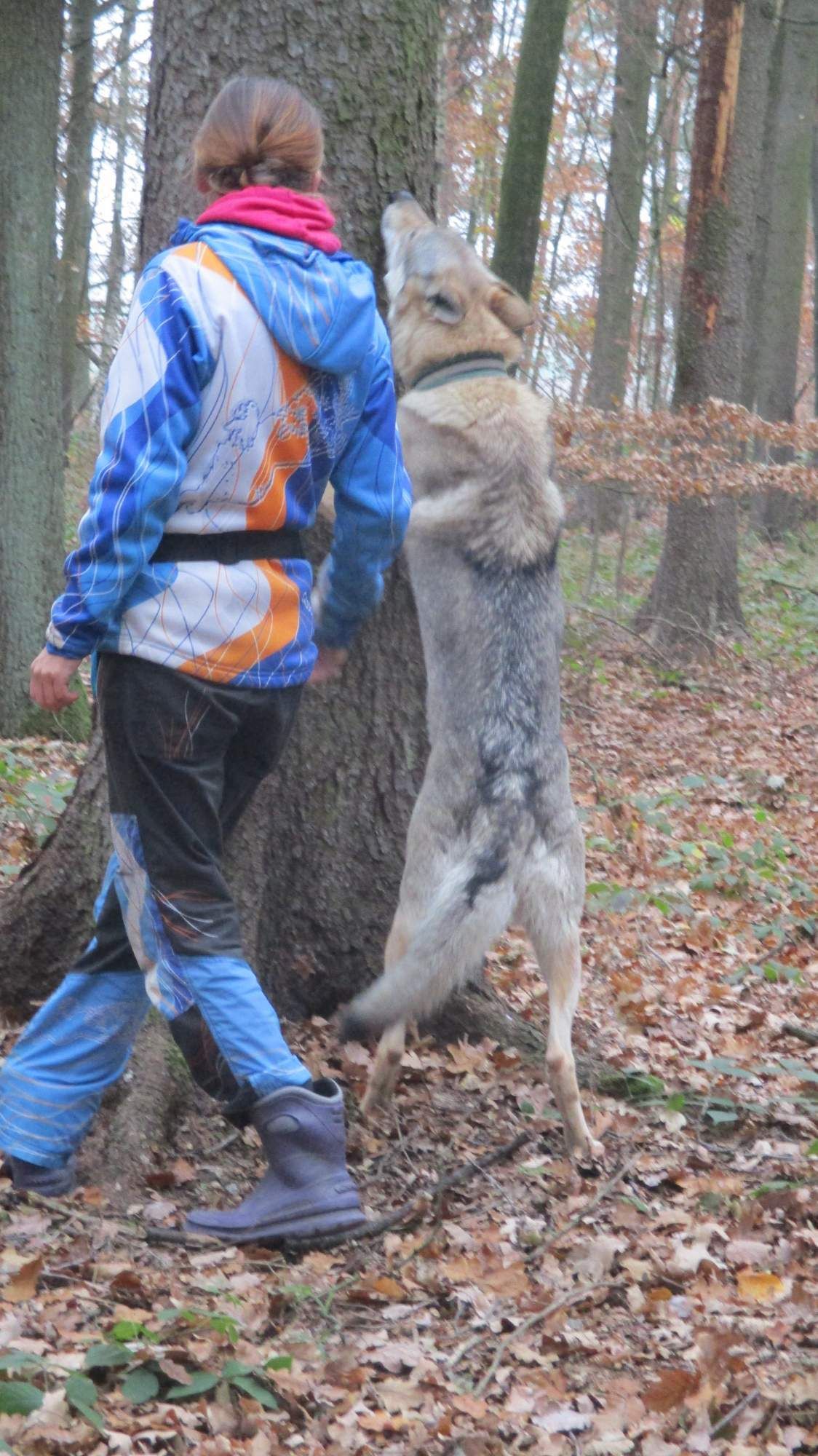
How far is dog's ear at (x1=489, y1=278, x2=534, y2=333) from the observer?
16.8ft

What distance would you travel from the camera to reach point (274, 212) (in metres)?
3.30

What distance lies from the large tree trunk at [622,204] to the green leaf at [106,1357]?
15611mm

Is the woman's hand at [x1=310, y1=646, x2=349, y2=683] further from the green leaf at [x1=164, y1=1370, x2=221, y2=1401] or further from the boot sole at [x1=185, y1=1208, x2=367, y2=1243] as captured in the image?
the green leaf at [x1=164, y1=1370, x2=221, y2=1401]

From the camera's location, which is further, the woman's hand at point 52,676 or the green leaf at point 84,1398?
the woman's hand at point 52,676

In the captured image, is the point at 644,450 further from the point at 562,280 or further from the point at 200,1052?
the point at 562,280

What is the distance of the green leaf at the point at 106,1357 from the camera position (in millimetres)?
2703

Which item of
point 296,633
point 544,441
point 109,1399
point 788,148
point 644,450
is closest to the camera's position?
point 109,1399

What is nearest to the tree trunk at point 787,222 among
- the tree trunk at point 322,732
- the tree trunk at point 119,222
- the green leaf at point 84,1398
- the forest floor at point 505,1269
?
the tree trunk at point 119,222

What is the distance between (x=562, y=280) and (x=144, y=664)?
30.1 meters

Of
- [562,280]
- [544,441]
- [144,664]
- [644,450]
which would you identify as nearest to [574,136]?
[562,280]

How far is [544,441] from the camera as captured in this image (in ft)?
15.8

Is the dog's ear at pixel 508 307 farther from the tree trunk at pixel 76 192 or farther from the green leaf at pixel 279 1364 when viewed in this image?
the tree trunk at pixel 76 192

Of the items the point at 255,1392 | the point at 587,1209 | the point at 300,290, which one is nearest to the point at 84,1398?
the point at 255,1392

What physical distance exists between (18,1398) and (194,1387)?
371 mm
